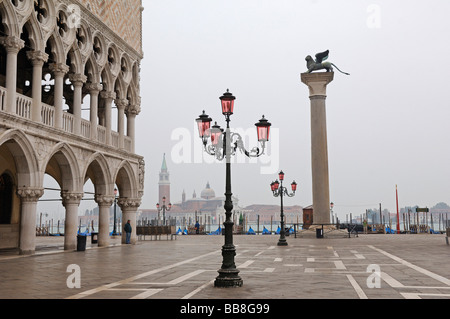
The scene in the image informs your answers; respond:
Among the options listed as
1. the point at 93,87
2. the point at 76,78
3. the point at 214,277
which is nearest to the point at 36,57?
the point at 76,78

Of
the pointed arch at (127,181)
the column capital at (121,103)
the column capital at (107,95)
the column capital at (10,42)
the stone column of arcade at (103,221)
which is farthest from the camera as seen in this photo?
the pointed arch at (127,181)

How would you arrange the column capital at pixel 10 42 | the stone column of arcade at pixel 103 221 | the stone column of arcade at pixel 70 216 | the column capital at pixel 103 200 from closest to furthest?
1. the column capital at pixel 10 42
2. the stone column of arcade at pixel 70 216
3. the column capital at pixel 103 200
4. the stone column of arcade at pixel 103 221

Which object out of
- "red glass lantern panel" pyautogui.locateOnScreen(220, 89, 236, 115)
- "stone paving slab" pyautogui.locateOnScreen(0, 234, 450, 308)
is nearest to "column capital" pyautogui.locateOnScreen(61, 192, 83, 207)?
"stone paving slab" pyautogui.locateOnScreen(0, 234, 450, 308)

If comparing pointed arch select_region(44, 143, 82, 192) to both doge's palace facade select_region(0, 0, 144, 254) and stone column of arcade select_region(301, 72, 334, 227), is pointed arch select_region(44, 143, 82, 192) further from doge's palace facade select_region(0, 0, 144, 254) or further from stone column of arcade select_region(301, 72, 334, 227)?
stone column of arcade select_region(301, 72, 334, 227)

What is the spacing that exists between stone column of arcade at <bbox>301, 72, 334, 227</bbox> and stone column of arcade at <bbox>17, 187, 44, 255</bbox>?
1835 centimetres

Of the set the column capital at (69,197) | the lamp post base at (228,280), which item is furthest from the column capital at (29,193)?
the lamp post base at (228,280)

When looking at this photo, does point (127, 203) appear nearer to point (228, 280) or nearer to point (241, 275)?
point (241, 275)

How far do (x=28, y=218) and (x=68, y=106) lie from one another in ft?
32.5

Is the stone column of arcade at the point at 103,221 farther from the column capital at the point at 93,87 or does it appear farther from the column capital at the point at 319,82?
the column capital at the point at 319,82

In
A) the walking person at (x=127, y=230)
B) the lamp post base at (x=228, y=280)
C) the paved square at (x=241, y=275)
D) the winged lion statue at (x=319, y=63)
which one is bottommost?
the paved square at (x=241, y=275)

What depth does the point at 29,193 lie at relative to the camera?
17.7m

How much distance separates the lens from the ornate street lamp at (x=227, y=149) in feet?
32.3

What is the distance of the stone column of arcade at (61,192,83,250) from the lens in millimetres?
20562

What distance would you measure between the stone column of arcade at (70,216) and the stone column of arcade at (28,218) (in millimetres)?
Result: 2591
